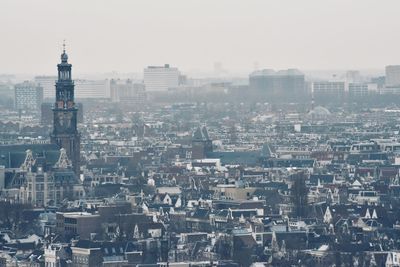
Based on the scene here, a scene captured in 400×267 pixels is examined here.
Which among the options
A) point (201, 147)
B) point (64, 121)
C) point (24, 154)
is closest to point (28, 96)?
point (201, 147)

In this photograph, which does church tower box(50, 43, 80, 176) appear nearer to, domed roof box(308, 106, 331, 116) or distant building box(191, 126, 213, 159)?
distant building box(191, 126, 213, 159)

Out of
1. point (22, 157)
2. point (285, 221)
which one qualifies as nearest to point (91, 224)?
point (285, 221)

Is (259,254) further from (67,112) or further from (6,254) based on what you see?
(67,112)

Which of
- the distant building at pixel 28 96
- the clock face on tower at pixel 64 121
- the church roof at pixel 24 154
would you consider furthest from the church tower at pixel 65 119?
the distant building at pixel 28 96

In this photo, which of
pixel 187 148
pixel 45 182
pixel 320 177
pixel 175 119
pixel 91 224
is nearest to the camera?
pixel 91 224

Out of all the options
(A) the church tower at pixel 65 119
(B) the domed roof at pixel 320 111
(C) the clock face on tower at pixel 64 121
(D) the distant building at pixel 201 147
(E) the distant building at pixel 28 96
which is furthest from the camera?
(E) the distant building at pixel 28 96

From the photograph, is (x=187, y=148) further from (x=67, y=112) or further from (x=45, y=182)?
(x=45, y=182)

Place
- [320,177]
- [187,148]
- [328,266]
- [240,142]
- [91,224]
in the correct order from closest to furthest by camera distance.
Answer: [328,266] → [91,224] → [320,177] → [187,148] → [240,142]

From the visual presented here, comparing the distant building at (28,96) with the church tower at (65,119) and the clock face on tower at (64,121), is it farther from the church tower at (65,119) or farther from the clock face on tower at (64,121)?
the clock face on tower at (64,121)

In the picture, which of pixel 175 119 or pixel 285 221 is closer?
pixel 285 221
